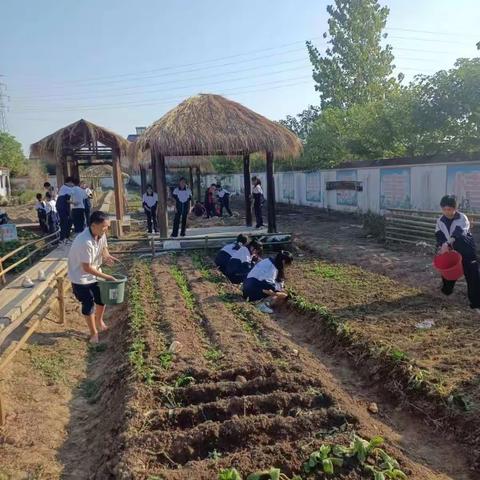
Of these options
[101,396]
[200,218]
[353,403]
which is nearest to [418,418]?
[353,403]

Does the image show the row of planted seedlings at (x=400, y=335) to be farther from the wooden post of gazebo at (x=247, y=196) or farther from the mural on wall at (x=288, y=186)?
the mural on wall at (x=288, y=186)

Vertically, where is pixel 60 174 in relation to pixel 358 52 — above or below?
below

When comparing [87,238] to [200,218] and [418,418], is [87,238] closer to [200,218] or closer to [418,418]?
[418,418]

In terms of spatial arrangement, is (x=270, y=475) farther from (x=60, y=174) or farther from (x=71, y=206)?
(x=60, y=174)

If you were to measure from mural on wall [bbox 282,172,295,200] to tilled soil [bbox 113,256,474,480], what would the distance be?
21.5 m

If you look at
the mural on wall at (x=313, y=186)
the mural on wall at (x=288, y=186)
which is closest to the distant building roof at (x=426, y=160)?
the mural on wall at (x=313, y=186)

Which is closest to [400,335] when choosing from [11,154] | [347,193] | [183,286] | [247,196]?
[183,286]

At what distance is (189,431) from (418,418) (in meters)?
1.84

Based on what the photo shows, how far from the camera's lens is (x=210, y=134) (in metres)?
11.6

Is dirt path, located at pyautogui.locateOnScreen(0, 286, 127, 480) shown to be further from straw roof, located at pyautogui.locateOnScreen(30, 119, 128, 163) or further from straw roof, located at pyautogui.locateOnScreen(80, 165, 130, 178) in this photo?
straw roof, located at pyautogui.locateOnScreen(80, 165, 130, 178)

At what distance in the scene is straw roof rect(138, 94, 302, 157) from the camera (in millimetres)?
11414

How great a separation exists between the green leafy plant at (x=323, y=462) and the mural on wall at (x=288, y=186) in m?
23.8

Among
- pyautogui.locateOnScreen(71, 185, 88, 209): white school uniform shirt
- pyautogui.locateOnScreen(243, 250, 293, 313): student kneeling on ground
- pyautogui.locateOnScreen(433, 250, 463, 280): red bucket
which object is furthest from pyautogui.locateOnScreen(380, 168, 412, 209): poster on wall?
pyautogui.locateOnScreen(71, 185, 88, 209): white school uniform shirt

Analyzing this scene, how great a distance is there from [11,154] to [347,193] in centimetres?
3025
